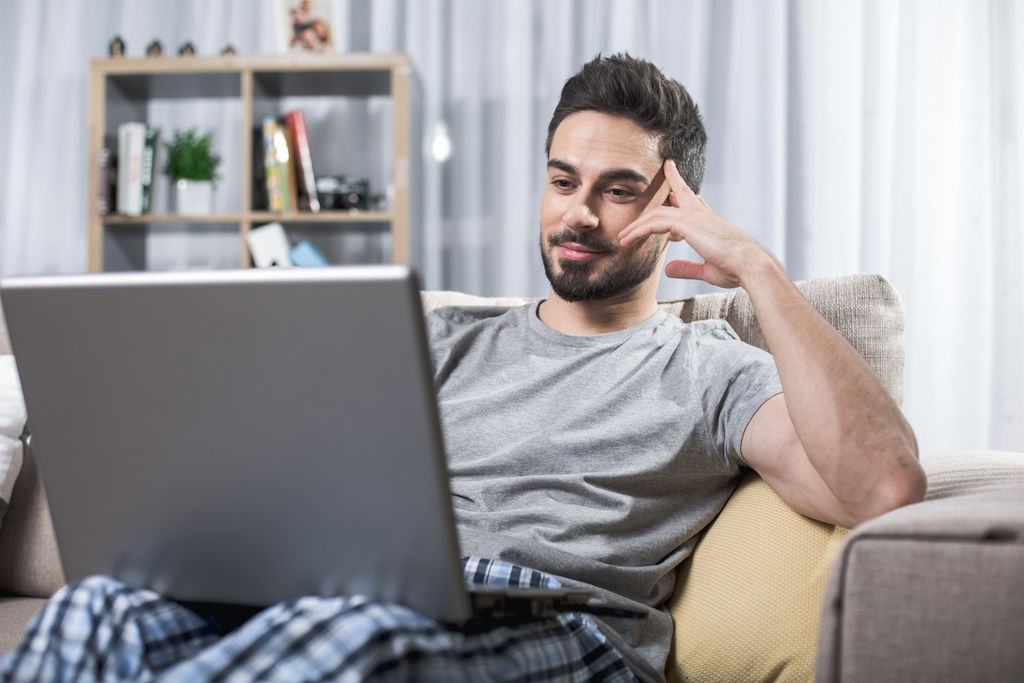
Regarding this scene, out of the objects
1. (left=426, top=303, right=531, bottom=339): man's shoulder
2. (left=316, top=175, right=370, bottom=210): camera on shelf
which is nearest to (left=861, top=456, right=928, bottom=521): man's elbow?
(left=426, top=303, right=531, bottom=339): man's shoulder

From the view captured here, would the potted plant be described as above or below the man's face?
above

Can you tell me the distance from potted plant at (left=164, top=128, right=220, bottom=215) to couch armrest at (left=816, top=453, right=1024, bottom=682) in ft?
8.31

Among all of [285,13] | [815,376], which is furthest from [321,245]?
[815,376]

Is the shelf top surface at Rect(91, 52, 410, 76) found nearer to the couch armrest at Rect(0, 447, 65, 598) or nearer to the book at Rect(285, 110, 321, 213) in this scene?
the book at Rect(285, 110, 321, 213)

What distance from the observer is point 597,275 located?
1.31 metres

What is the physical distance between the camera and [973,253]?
2.64m

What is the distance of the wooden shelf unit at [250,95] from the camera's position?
8.60ft

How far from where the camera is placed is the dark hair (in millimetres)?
1355

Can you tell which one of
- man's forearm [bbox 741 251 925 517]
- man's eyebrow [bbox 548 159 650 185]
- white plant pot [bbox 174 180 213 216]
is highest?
white plant pot [bbox 174 180 213 216]

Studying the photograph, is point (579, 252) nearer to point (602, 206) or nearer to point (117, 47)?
point (602, 206)

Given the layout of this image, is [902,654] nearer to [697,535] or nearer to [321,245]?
[697,535]

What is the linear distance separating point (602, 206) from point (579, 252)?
77 millimetres

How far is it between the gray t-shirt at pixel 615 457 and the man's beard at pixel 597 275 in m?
0.08

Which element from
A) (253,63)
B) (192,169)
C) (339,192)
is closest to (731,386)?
(339,192)
